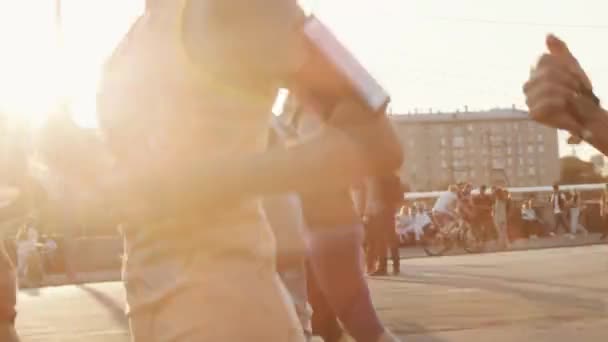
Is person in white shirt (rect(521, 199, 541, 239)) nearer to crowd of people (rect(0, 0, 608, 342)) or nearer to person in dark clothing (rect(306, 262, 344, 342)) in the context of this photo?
person in dark clothing (rect(306, 262, 344, 342))

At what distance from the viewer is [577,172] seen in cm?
11938

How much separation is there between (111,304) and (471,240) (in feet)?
47.6

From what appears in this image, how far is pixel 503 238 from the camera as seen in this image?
2780 cm

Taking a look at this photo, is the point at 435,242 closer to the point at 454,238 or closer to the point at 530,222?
the point at 454,238

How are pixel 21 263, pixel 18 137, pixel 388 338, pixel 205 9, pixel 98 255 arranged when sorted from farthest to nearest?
pixel 98 255, pixel 21 263, pixel 388 338, pixel 18 137, pixel 205 9

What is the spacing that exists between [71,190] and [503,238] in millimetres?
26223

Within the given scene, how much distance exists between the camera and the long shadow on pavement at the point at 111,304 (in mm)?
11164

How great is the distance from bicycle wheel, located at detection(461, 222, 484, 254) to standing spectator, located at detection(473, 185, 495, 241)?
15 centimetres

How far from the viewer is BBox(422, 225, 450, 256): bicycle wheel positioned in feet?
87.6

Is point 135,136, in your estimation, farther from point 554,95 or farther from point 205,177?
point 554,95

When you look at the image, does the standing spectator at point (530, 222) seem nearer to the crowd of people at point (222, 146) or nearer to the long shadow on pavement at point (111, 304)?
the long shadow on pavement at point (111, 304)

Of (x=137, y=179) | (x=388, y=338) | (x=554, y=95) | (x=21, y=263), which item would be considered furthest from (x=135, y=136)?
(x=21, y=263)

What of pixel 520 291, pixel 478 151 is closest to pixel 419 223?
pixel 520 291

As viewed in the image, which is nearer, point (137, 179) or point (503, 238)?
point (137, 179)
